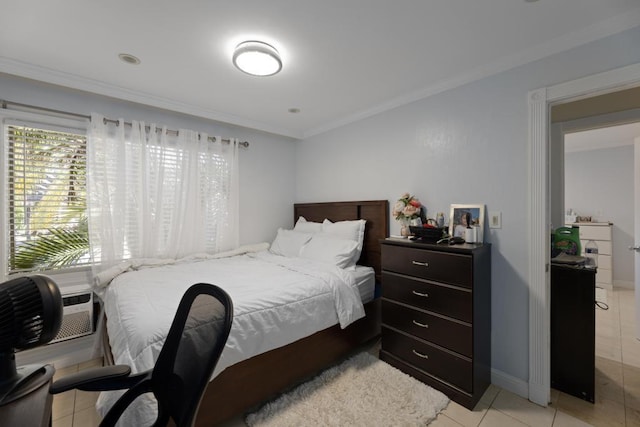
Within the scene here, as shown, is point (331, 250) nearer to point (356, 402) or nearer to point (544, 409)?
point (356, 402)

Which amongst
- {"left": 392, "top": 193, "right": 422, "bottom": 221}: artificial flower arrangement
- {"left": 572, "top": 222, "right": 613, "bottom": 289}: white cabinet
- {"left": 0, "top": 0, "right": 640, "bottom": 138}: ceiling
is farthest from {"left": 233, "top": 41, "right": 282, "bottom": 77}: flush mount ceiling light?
{"left": 572, "top": 222, "right": 613, "bottom": 289}: white cabinet

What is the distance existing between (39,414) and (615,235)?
6.70 metres

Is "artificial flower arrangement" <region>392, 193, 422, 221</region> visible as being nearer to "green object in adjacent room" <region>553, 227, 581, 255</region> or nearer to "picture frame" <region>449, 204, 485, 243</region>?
"picture frame" <region>449, 204, 485, 243</region>

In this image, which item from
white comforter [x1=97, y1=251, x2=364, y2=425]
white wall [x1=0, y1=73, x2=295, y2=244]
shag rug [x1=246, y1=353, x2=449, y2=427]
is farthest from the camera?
white wall [x1=0, y1=73, x2=295, y2=244]

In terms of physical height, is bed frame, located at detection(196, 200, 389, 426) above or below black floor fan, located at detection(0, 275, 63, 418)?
below

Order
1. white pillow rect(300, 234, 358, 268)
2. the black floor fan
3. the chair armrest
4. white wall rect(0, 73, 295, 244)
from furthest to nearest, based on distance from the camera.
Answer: white pillow rect(300, 234, 358, 268), white wall rect(0, 73, 295, 244), the chair armrest, the black floor fan

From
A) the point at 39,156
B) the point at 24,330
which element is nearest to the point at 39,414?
the point at 24,330

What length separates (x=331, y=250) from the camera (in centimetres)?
273

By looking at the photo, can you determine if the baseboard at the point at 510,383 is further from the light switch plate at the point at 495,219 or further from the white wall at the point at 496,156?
the light switch plate at the point at 495,219

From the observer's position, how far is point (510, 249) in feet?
6.54

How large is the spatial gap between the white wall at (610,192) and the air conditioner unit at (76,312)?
7098 millimetres

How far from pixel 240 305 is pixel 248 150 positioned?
2.39 meters

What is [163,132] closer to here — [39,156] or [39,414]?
[39,156]

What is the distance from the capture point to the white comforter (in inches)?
53.6
